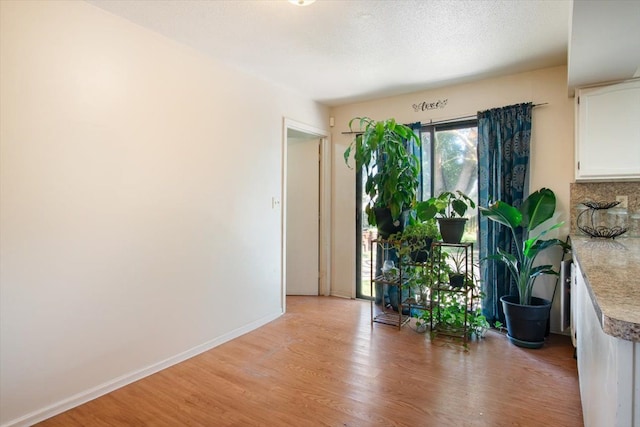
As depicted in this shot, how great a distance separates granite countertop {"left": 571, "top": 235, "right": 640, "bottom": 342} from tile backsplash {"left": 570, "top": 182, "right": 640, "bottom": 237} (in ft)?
2.83

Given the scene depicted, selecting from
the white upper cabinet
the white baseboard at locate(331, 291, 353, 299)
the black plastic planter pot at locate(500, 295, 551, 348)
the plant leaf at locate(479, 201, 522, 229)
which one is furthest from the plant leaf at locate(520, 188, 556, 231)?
the white baseboard at locate(331, 291, 353, 299)

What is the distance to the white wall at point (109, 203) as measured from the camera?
1800 millimetres

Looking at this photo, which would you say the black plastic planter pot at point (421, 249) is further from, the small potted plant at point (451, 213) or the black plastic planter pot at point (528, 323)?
the black plastic planter pot at point (528, 323)

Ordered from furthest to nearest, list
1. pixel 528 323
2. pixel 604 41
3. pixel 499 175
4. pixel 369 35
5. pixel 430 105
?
pixel 430 105 < pixel 499 175 < pixel 528 323 < pixel 369 35 < pixel 604 41

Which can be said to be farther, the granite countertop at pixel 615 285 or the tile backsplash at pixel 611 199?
the tile backsplash at pixel 611 199

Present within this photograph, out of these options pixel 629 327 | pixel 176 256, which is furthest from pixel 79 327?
Result: pixel 629 327

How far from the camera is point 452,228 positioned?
300cm

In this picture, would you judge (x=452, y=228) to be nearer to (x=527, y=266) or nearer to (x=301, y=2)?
(x=527, y=266)

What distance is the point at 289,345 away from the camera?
2.84 meters

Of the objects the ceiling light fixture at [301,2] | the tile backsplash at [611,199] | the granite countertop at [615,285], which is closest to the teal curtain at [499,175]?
the tile backsplash at [611,199]

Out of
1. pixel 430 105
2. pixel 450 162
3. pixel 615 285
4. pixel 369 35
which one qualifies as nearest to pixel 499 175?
pixel 450 162

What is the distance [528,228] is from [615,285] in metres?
2.04

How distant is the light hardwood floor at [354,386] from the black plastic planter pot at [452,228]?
0.91m

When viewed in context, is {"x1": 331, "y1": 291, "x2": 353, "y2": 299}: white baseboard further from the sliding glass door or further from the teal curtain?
the teal curtain
